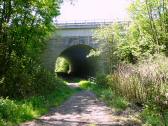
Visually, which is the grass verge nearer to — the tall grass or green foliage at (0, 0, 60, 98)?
green foliage at (0, 0, 60, 98)

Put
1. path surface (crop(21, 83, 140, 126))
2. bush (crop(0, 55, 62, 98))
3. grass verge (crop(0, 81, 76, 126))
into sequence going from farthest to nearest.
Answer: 1. bush (crop(0, 55, 62, 98))
2. path surface (crop(21, 83, 140, 126))
3. grass verge (crop(0, 81, 76, 126))

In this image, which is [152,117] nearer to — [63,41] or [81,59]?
[63,41]

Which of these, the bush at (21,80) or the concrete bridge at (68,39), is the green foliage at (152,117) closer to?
the bush at (21,80)

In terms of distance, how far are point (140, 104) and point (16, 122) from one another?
210 inches

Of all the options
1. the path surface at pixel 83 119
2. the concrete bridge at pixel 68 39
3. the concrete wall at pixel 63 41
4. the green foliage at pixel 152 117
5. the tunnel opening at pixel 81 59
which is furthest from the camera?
the tunnel opening at pixel 81 59

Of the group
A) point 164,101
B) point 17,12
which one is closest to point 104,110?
point 164,101

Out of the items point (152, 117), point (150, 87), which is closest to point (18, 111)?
point (152, 117)

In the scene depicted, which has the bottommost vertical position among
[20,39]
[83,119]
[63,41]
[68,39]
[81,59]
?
[83,119]

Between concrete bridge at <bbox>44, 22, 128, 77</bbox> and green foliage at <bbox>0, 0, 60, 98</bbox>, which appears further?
concrete bridge at <bbox>44, 22, 128, 77</bbox>

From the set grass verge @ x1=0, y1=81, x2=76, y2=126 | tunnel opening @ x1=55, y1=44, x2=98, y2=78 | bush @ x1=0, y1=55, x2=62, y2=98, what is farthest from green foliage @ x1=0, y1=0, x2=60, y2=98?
tunnel opening @ x1=55, y1=44, x2=98, y2=78

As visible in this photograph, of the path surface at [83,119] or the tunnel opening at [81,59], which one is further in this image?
the tunnel opening at [81,59]

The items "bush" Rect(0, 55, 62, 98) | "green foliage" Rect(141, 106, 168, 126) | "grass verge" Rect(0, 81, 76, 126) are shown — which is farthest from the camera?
"bush" Rect(0, 55, 62, 98)

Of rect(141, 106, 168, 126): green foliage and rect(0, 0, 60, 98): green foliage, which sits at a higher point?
rect(0, 0, 60, 98): green foliage

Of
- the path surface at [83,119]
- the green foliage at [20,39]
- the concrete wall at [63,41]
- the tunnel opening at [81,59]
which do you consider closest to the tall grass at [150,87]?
the path surface at [83,119]
